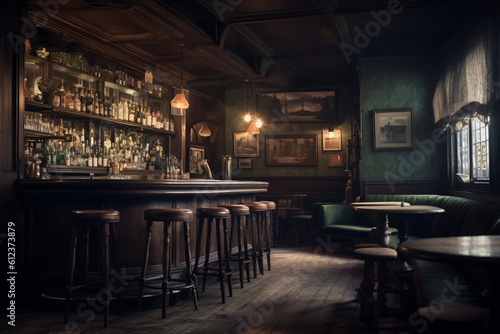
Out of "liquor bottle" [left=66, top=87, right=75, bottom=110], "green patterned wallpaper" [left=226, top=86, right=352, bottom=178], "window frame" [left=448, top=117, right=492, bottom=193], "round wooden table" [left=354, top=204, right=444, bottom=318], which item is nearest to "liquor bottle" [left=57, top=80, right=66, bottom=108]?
"liquor bottle" [left=66, top=87, right=75, bottom=110]

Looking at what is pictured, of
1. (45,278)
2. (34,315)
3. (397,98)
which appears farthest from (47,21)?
(397,98)

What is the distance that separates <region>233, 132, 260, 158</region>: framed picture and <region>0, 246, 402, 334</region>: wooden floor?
5.52 m

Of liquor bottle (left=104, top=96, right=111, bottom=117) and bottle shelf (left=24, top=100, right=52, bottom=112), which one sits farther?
liquor bottle (left=104, top=96, right=111, bottom=117)

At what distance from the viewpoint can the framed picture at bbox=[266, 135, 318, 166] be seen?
35.7 ft

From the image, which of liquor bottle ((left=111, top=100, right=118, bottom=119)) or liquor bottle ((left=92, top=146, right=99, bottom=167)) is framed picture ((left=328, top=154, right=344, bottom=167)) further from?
liquor bottle ((left=92, top=146, right=99, bottom=167))

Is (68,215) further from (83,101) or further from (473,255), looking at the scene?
(473,255)

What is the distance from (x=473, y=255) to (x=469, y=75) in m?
4.14

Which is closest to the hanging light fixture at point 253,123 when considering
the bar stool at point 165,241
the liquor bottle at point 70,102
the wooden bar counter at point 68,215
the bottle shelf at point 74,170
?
the bottle shelf at point 74,170

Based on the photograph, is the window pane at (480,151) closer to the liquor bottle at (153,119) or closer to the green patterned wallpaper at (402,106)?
the green patterned wallpaper at (402,106)

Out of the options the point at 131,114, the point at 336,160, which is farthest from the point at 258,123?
the point at 131,114

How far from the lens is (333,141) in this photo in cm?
1084

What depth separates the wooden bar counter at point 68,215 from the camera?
435 cm

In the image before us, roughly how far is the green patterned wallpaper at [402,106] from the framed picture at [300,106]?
9.79 ft

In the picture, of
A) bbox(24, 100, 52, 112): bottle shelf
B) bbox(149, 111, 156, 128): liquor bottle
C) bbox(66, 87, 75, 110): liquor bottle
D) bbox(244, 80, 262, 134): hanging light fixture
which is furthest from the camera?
bbox(244, 80, 262, 134): hanging light fixture
